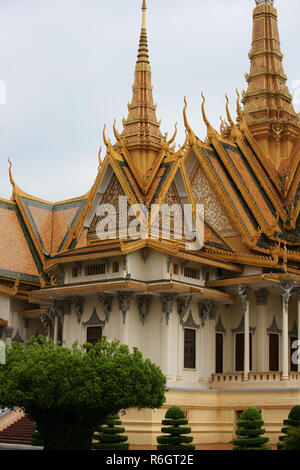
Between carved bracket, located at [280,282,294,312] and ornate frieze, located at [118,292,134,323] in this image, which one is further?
carved bracket, located at [280,282,294,312]

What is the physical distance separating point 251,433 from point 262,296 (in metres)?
7.09

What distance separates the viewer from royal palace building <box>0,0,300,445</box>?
27203mm

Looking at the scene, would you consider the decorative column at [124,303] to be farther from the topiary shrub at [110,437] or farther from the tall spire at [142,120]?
the tall spire at [142,120]

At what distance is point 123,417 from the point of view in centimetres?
2580

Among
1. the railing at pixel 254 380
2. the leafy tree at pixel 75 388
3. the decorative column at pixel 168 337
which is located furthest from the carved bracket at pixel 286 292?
the leafy tree at pixel 75 388

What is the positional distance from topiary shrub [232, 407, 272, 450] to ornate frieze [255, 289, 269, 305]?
632cm

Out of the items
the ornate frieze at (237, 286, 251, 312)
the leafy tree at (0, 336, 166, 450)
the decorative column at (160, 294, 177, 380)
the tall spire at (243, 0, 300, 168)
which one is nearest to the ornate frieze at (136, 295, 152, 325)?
the decorative column at (160, 294, 177, 380)

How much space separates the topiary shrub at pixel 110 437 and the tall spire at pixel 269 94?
14377 mm

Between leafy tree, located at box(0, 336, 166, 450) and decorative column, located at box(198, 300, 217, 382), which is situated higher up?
decorative column, located at box(198, 300, 217, 382)

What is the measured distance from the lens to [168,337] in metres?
27.2

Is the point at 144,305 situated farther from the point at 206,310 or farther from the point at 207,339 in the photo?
the point at 207,339

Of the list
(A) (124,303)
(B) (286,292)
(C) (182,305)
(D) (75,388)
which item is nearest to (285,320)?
(B) (286,292)

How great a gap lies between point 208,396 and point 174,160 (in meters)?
8.04

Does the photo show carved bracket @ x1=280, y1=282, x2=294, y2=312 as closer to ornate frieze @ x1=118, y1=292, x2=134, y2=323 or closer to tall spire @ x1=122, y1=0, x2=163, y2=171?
ornate frieze @ x1=118, y1=292, x2=134, y2=323
